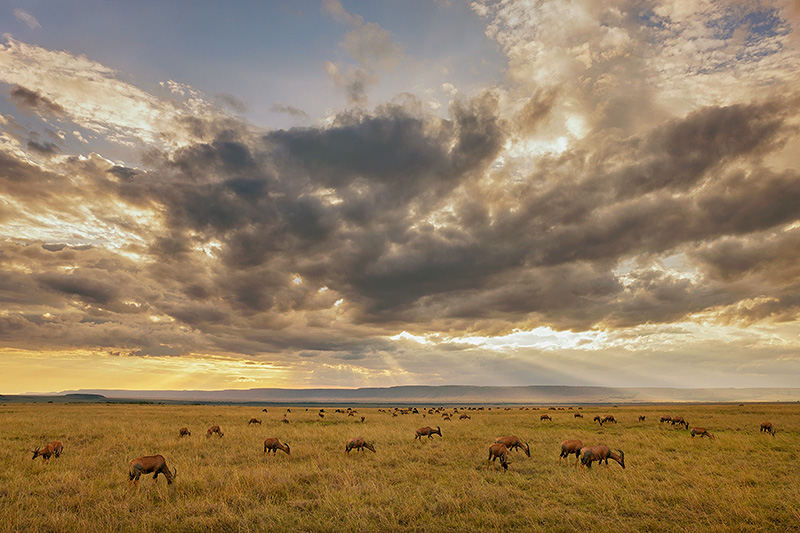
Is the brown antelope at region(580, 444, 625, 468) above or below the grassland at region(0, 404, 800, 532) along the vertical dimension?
above

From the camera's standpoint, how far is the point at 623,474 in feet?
48.2

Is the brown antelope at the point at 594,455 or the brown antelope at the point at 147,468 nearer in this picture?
the brown antelope at the point at 147,468

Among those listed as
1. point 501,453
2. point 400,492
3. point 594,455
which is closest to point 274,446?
point 400,492

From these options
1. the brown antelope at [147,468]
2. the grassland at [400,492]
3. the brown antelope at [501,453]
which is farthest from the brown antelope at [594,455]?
the brown antelope at [147,468]

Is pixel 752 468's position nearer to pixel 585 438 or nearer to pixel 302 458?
pixel 585 438

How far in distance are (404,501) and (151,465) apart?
850 centimetres

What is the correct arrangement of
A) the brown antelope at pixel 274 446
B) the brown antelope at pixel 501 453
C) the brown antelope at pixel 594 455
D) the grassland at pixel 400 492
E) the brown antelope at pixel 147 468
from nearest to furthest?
the grassland at pixel 400 492 < the brown antelope at pixel 147 468 < the brown antelope at pixel 594 455 < the brown antelope at pixel 501 453 < the brown antelope at pixel 274 446

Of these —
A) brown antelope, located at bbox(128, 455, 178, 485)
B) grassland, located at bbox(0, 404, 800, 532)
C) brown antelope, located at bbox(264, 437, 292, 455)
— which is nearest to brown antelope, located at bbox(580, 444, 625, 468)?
grassland, located at bbox(0, 404, 800, 532)

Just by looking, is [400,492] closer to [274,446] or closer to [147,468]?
[147,468]

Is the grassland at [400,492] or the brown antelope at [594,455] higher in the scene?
the brown antelope at [594,455]

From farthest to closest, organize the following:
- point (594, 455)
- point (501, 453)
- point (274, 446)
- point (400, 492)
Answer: point (274, 446) → point (501, 453) → point (594, 455) → point (400, 492)

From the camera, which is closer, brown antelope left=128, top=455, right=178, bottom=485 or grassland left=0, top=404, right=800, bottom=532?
grassland left=0, top=404, right=800, bottom=532

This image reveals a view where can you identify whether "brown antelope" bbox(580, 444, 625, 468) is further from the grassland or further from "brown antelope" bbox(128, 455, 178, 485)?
"brown antelope" bbox(128, 455, 178, 485)

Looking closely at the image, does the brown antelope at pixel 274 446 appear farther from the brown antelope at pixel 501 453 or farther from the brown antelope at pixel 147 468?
the brown antelope at pixel 501 453
